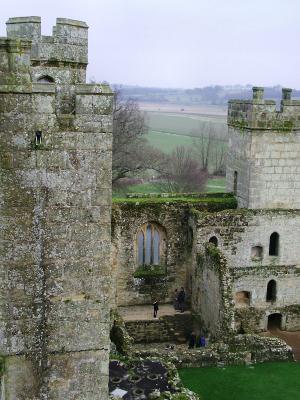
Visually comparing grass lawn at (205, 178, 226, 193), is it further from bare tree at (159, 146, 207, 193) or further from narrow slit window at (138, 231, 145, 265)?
narrow slit window at (138, 231, 145, 265)

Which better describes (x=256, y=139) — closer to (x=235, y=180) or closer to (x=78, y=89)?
(x=235, y=180)

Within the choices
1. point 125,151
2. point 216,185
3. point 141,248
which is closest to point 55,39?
point 141,248

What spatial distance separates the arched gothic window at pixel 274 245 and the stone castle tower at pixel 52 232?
16221mm

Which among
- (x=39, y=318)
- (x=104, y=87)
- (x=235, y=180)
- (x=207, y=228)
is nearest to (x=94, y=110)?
(x=104, y=87)

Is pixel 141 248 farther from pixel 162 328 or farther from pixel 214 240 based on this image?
pixel 162 328

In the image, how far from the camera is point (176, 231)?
24484 mm

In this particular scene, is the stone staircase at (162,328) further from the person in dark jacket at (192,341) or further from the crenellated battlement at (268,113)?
the crenellated battlement at (268,113)

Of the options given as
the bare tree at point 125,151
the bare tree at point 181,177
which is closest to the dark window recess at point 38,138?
the bare tree at point 125,151

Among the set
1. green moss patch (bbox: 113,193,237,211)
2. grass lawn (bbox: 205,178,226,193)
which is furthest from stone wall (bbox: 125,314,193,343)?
grass lawn (bbox: 205,178,226,193)

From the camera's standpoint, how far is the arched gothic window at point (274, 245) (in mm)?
23984

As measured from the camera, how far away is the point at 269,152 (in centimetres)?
2331

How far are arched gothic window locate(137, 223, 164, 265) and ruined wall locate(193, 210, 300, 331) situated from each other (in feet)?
7.45

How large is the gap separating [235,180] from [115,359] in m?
11.1

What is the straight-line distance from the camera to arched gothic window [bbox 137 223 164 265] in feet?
80.0
